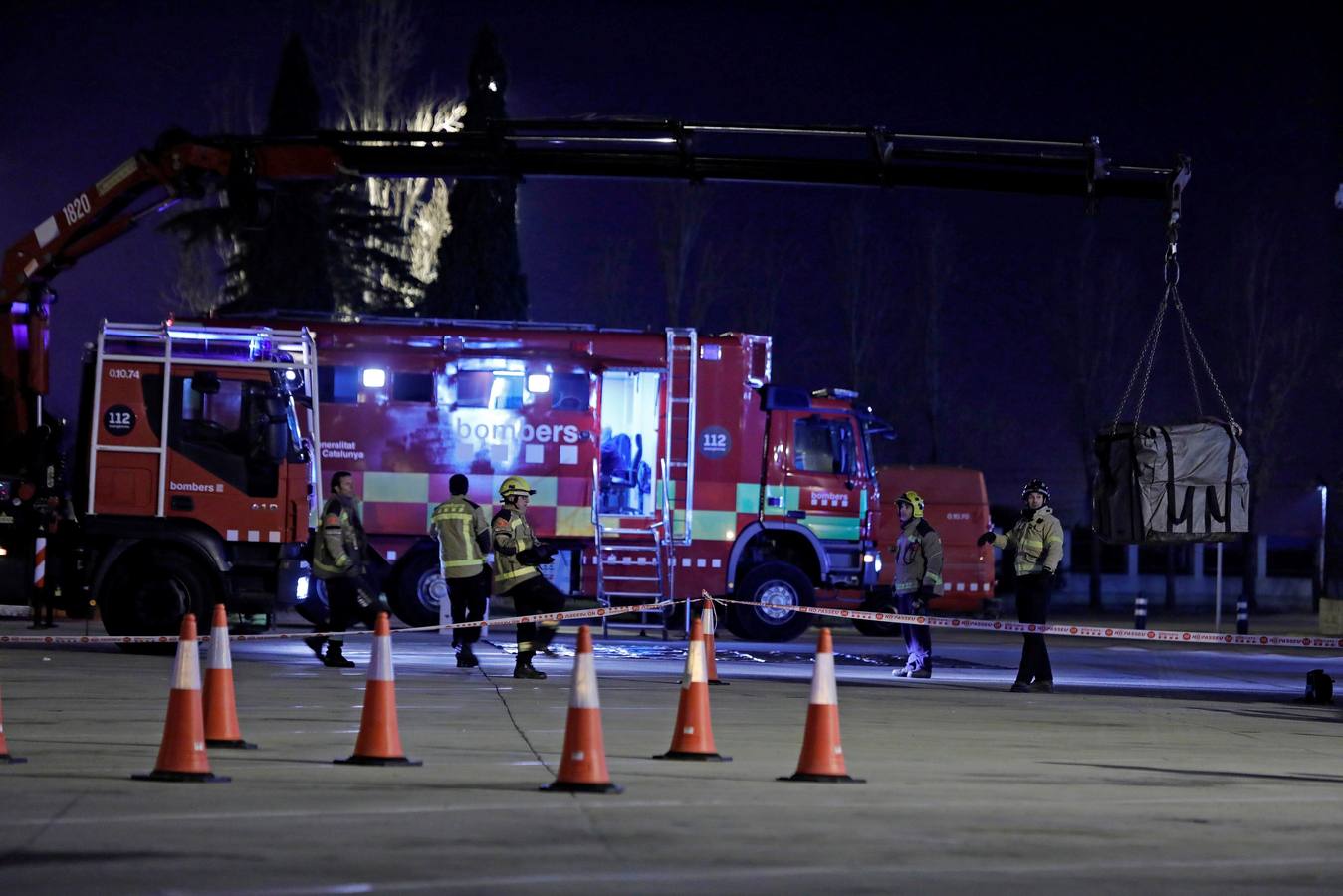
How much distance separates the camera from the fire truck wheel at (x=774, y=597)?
25.8 m

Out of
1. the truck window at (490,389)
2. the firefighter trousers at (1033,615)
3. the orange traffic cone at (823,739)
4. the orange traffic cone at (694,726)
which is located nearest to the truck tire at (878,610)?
the truck window at (490,389)

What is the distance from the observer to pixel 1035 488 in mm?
18047

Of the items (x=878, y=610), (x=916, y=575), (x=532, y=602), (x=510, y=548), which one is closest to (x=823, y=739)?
(x=510, y=548)

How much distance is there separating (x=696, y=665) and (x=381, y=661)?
1828mm

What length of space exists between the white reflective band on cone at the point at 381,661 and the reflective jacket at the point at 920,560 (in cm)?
984

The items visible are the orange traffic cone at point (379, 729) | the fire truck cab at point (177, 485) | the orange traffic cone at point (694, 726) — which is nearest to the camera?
the orange traffic cone at point (379, 729)

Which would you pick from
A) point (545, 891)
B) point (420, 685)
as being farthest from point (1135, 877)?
point (420, 685)

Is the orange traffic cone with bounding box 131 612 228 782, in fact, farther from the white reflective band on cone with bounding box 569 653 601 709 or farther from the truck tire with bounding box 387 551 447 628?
the truck tire with bounding box 387 551 447 628

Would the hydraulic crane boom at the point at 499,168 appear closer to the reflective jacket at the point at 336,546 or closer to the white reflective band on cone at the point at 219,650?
the reflective jacket at the point at 336,546

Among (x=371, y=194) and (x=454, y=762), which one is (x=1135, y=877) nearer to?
(x=454, y=762)

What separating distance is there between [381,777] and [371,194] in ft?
142

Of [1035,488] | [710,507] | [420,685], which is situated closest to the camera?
[420,685]

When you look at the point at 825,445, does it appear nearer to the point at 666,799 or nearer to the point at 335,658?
the point at 335,658

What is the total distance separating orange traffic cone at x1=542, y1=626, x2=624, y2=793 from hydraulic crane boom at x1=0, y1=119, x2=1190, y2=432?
34.6 ft
